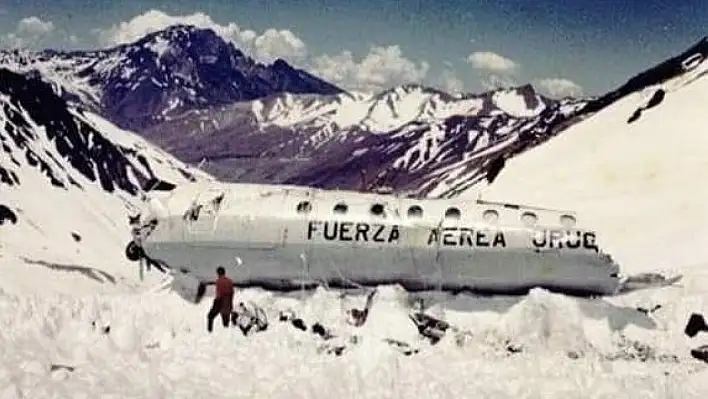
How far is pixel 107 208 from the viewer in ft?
239

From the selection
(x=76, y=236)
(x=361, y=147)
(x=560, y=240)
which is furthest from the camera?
(x=361, y=147)

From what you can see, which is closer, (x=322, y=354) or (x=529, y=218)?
(x=322, y=354)

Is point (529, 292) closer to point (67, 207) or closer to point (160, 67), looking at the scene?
point (67, 207)

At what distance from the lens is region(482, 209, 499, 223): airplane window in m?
19.7

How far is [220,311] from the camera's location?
18.0 metres

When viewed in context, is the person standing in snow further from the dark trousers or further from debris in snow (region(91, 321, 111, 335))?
debris in snow (region(91, 321, 111, 335))

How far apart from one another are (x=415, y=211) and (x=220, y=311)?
181 inches

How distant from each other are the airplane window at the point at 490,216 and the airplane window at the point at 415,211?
131cm

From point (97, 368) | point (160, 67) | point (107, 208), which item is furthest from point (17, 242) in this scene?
point (160, 67)

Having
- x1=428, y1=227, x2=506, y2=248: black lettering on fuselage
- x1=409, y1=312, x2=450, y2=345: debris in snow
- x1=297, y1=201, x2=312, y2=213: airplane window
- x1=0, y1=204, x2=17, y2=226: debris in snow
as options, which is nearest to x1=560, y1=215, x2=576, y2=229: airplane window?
x1=428, y1=227, x2=506, y2=248: black lettering on fuselage

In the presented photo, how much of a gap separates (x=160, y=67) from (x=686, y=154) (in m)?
152

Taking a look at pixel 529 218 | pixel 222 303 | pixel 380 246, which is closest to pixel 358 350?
pixel 222 303

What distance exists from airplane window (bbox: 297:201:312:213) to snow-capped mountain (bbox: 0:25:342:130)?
295 cm

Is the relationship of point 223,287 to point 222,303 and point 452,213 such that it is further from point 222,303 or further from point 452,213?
point 452,213
